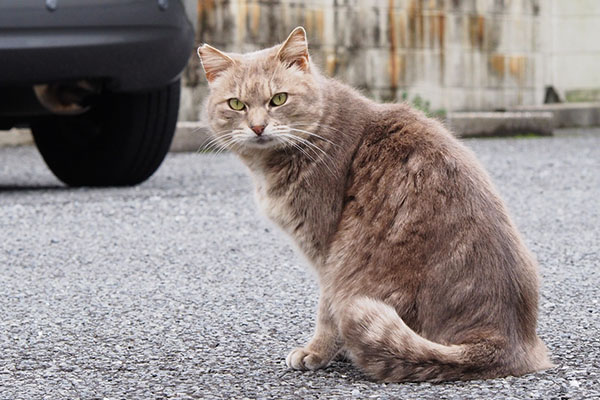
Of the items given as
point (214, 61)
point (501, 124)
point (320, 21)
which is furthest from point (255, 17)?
point (214, 61)

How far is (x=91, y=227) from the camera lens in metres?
4.95

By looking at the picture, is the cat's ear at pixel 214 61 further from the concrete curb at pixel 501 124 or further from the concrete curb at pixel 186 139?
the concrete curb at pixel 501 124

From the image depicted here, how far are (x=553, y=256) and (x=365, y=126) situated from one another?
1.68 meters

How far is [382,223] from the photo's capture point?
2.61 meters

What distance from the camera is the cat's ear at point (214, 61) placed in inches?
116

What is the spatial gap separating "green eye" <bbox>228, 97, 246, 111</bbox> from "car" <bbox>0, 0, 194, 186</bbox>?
245 cm

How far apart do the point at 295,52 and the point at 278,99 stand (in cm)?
17

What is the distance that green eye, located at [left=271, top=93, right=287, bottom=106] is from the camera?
112 inches

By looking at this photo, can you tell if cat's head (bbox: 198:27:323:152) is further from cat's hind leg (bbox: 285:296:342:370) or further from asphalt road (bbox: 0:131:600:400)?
asphalt road (bbox: 0:131:600:400)

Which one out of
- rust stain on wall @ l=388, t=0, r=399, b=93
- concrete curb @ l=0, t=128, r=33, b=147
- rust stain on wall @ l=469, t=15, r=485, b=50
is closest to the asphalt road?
concrete curb @ l=0, t=128, r=33, b=147

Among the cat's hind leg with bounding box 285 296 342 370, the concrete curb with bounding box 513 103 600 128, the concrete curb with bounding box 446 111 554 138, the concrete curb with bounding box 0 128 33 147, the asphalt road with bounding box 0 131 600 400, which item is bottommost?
the concrete curb with bounding box 513 103 600 128

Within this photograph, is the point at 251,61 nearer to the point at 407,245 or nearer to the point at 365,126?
the point at 365,126

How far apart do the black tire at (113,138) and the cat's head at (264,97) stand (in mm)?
2816

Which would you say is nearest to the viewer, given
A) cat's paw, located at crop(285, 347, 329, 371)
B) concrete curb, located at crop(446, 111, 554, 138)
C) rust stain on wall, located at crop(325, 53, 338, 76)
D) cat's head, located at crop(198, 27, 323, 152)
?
cat's paw, located at crop(285, 347, 329, 371)
